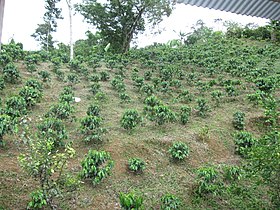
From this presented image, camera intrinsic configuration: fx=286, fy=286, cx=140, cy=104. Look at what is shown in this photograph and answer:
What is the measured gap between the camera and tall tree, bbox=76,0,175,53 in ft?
55.2

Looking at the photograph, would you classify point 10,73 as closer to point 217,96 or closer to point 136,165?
point 136,165

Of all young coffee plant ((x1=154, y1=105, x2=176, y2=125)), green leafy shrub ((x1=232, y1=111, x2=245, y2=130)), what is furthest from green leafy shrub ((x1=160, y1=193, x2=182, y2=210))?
green leafy shrub ((x1=232, y1=111, x2=245, y2=130))

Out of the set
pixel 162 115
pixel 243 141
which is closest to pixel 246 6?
pixel 243 141

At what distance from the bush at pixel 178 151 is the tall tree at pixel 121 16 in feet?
39.7

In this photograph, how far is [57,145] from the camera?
19.3ft

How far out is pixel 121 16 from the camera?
1748 centimetres

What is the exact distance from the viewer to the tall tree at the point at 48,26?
25344 millimetres

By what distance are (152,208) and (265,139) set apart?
2130 millimetres

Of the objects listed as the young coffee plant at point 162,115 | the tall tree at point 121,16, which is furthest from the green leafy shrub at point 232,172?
the tall tree at point 121,16

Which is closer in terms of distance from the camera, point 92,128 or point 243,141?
point 92,128

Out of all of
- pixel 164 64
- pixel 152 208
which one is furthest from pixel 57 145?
pixel 164 64

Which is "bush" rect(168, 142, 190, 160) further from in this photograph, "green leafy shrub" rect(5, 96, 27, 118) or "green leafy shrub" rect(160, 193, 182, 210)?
"green leafy shrub" rect(5, 96, 27, 118)

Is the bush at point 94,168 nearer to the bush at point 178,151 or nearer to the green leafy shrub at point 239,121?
the bush at point 178,151

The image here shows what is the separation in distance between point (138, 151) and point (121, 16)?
1296 cm
